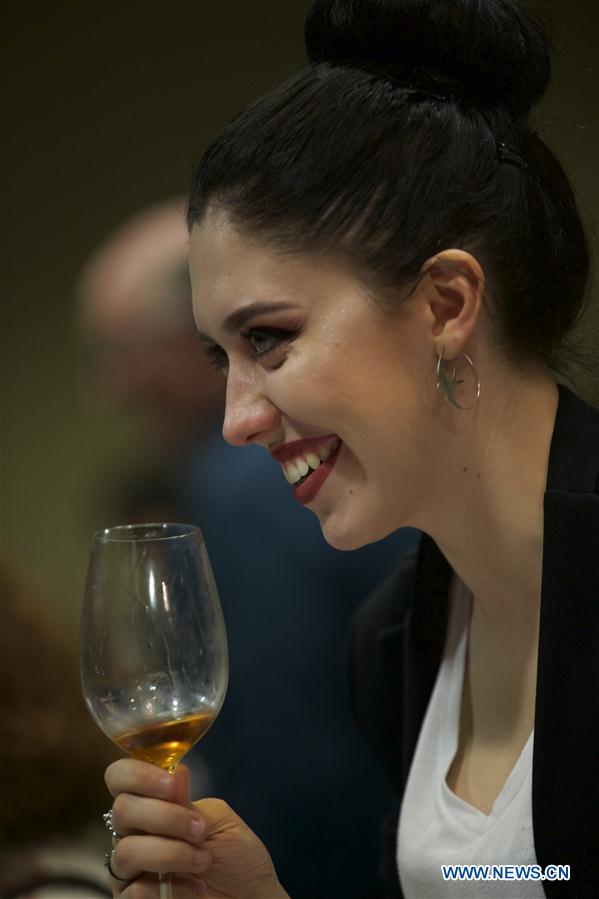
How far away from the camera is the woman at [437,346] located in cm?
110

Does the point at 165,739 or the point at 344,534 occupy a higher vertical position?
the point at 344,534

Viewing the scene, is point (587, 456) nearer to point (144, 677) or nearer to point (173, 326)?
point (144, 677)

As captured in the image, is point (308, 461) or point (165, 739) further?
point (308, 461)

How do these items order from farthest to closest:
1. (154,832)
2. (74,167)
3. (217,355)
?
(74,167)
(217,355)
(154,832)

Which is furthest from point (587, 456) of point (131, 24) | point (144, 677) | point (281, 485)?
point (131, 24)

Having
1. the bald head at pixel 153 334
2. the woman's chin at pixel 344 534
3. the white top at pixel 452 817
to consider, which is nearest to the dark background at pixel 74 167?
the bald head at pixel 153 334

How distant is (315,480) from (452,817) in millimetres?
406

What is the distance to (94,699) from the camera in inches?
38.2

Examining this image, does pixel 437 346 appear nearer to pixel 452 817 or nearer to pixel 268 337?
pixel 268 337

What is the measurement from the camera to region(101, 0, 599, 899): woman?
3.62 ft

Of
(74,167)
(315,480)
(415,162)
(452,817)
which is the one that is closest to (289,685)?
(452,817)

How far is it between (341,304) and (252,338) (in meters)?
0.10

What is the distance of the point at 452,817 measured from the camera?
1242 mm

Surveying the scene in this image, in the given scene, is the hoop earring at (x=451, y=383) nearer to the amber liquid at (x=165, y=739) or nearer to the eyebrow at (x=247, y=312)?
the eyebrow at (x=247, y=312)
